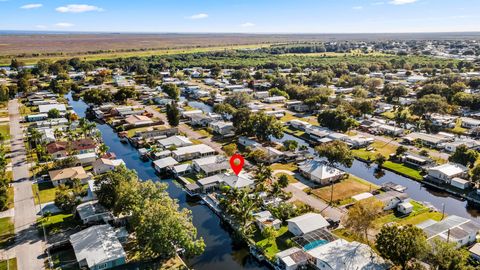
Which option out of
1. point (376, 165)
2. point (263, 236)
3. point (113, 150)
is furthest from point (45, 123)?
point (376, 165)

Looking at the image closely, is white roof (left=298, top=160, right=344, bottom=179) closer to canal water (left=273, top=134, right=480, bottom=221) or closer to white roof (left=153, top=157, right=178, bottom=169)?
canal water (left=273, top=134, right=480, bottom=221)

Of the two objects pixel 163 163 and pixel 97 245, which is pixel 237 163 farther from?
pixel 97 245

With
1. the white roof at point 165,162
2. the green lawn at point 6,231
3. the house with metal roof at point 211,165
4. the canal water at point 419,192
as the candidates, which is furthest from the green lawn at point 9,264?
the canal water at point 419,192

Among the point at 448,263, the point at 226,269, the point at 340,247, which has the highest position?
the point at 448,263

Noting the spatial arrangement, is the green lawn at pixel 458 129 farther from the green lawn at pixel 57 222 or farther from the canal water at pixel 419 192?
the green lawn at pixel 57 222

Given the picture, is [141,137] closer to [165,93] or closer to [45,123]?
[45,123]

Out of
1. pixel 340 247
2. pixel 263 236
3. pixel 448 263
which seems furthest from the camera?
pixel 263 236

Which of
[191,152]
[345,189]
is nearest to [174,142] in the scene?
[191,152]
